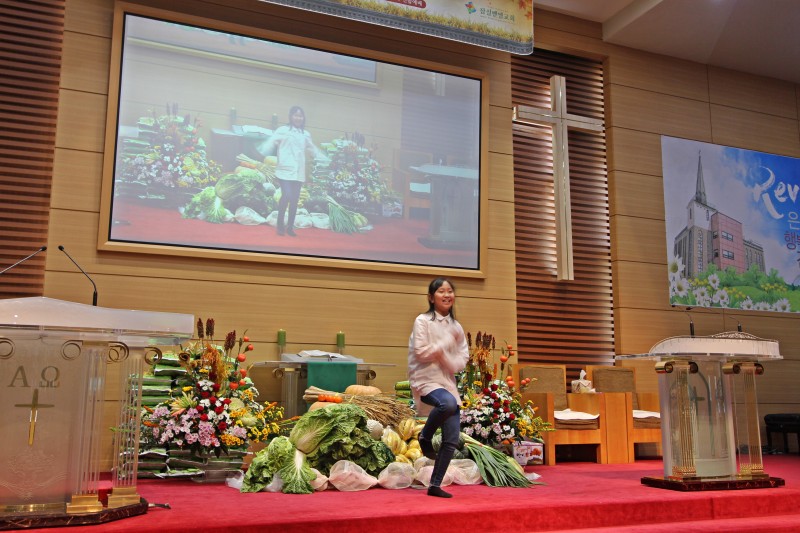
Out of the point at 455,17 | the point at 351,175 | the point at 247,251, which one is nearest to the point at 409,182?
the point at 351,175

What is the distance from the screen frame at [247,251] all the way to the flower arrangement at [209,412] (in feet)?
3.59

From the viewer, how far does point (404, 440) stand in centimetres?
563

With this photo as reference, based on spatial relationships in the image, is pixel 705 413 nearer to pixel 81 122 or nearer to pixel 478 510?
pixel 478 510

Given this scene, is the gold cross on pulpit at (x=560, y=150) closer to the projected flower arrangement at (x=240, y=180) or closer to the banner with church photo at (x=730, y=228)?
the banner with church photo at (x=730, y=228)

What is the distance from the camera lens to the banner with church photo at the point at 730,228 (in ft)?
28.5

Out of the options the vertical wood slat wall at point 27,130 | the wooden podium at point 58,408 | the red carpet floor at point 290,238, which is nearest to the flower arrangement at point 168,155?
the red carpet floor at point 290,238

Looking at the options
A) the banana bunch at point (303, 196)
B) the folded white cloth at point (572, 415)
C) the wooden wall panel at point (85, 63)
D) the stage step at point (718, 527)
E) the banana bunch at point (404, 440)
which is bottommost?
the stage step at point (718, 527)

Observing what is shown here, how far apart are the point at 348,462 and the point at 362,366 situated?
1.90m

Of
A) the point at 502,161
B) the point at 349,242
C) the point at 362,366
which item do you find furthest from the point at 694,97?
the point at 362,366

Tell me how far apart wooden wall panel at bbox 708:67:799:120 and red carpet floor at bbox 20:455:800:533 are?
5626mm

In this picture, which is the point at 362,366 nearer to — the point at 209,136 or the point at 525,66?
the point at 209,136

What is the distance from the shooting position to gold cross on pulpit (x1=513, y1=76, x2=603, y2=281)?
26.1ft

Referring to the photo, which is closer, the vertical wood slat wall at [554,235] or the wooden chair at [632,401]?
the wooden chair at [632,401]

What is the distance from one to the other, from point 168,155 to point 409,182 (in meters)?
2.33
